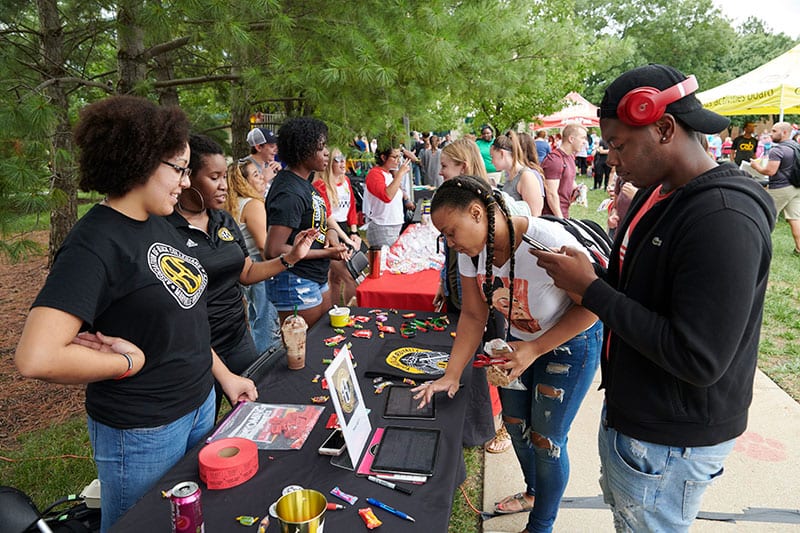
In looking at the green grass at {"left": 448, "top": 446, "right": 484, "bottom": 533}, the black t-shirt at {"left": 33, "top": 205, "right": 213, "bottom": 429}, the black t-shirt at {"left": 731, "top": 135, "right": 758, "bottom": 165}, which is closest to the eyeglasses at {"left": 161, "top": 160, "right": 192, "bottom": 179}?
the black t-shirt at {"left": 33, "top": 205, "right": 213, "bottom": 429}

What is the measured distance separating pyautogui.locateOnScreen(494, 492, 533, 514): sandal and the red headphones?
6.61 feet

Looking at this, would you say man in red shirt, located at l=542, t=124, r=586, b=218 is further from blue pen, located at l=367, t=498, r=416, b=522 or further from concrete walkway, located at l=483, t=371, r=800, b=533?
blue pen, located at l=367, t=498, r=416, b=522

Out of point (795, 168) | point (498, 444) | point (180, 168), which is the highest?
point (180, 168)

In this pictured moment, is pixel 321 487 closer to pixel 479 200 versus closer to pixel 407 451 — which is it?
pixel 407 451

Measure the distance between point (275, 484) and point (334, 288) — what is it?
3.16 meters

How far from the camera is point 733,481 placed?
2.70m

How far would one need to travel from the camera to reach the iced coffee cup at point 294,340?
2104 millimetres

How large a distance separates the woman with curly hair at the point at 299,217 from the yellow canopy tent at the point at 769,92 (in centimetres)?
832

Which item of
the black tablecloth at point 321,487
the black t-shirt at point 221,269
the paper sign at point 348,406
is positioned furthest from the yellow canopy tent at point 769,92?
the paper sign at point 348,406

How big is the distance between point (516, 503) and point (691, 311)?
1.79 meters

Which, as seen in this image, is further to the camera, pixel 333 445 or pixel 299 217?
pixel 299 217

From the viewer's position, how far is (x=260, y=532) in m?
1.22

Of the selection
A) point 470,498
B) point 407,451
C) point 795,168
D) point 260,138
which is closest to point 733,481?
point 470,498

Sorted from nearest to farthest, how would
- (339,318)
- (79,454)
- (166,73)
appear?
(339,318) < (79,454) < (166,73)
